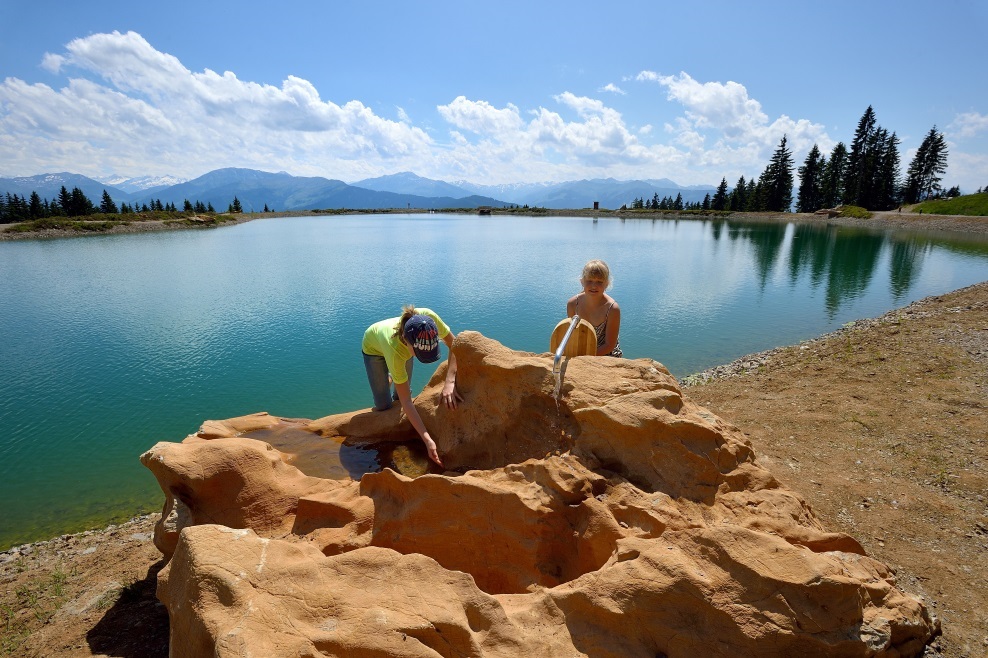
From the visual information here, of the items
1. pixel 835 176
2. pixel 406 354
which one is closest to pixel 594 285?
pixel 406 354

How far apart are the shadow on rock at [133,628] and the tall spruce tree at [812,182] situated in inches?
3639

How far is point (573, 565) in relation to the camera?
3.96m

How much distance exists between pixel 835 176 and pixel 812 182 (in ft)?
9.99

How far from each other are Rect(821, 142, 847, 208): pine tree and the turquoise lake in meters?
36.0

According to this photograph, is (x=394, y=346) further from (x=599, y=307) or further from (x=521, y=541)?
(x=599, y=307)

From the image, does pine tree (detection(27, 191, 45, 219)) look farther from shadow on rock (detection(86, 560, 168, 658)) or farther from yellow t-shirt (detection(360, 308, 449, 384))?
yellow t-shirt (detection(360, 308, 449, 384))

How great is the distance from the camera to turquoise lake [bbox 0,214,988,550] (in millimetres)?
9930

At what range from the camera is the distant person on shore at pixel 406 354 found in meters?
4.68

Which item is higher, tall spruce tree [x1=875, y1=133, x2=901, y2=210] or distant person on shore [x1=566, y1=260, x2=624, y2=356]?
tall spruce tree [x1=875, y1=133, x2=901, y2=210]

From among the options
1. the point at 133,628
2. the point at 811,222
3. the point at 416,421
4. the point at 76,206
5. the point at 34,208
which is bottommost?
the point at 133,628

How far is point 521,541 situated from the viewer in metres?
3.96

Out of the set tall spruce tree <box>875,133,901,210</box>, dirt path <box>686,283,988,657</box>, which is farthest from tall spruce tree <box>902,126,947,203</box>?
dirt path <box>686,283,988,657</box>

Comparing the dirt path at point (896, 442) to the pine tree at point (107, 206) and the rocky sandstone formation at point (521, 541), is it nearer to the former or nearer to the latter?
the rocky sandstone formation at point (521, 541)

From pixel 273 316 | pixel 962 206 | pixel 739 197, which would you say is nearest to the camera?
pixel 273 316
